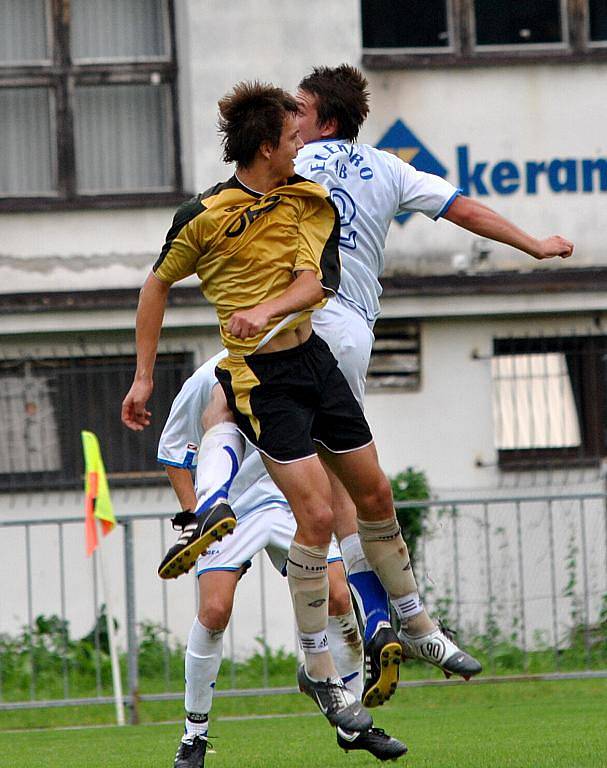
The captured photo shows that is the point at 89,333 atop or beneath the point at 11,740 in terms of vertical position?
atop

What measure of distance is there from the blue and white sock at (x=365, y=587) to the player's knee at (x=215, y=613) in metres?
0.77

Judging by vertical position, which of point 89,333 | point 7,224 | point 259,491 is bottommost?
point 259,491

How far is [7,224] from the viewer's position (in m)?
14.7

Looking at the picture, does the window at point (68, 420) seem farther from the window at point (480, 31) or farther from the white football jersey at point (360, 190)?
the white football jersey at point (360, 190)

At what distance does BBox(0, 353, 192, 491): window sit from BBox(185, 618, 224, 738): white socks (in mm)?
7076

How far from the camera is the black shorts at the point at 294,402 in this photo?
255 inches

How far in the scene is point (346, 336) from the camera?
7.05 m

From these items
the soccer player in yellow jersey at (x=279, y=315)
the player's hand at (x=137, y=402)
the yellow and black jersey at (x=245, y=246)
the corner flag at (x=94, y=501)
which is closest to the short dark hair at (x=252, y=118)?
the soccer player in yellow jersey at (x=279, y=315)

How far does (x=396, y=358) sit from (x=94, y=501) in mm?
4144

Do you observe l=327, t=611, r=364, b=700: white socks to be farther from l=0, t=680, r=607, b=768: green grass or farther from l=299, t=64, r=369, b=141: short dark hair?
l=299, t=64, r=369, b=141: short dark hair

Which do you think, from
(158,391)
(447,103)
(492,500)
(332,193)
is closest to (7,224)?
(158,391)

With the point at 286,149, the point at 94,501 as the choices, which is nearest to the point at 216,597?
the point at 286,149

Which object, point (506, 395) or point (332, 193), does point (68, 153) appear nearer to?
point (506, 395)

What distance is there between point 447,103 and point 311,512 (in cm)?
914
